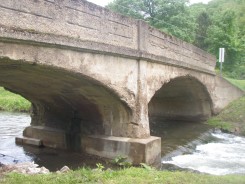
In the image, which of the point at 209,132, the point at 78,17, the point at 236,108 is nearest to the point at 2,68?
the point at 78,17

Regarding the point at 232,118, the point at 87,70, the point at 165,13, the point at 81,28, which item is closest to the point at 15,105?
the point at 232,118

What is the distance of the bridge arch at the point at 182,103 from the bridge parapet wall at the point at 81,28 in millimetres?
5482

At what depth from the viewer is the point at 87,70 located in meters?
8.01

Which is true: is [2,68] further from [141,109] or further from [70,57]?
[141,109]

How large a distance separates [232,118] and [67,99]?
10.3m

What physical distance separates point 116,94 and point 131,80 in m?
0.74

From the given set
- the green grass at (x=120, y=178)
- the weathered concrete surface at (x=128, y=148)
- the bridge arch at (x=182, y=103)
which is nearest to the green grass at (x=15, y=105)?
the bridge arch at (x=182, y=103)

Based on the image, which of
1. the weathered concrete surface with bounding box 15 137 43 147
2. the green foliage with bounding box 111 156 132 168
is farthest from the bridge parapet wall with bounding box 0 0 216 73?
the weathered concrete surface with bounding box 15 137 43 147

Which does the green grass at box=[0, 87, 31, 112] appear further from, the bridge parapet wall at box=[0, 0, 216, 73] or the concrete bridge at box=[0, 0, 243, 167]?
the bridge parapet wall at box=[0, 0, 216, 73]

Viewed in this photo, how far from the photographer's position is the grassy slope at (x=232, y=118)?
16223 mm

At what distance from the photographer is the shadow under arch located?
808cm

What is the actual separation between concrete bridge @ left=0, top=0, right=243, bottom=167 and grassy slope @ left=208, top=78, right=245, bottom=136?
388 centimetres

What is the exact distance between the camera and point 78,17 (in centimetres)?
778

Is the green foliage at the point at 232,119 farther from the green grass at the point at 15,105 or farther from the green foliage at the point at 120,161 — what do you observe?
the green grass at the point at 15,105
